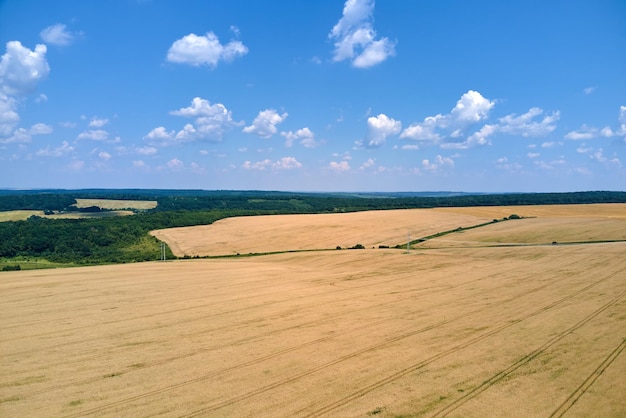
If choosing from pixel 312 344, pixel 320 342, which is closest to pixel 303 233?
pixel 320 342

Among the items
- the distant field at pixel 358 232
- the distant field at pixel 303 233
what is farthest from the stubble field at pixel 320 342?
the distant field at pixel 303 233

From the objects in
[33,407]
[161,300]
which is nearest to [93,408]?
[33,407]

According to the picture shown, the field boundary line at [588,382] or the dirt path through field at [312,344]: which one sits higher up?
the field boundary line at [588,382]

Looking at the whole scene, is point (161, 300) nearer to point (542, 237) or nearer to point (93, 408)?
point (93, 408)

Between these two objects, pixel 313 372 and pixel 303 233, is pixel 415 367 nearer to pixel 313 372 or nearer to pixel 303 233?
pixel 313 372

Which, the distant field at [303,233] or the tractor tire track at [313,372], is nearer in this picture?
the tractor tire track at [313,372]

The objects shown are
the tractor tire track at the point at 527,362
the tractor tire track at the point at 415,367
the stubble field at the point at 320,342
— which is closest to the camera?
the tractor tire track at the point at 527,362

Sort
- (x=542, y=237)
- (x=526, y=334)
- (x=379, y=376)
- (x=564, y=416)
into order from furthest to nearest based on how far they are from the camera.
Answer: (x=542, y=237), (x=526, y=334), (x=379, y=376), (x=564, y=416)

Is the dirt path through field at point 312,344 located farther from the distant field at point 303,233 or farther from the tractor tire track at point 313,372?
the distant field at point 303,233

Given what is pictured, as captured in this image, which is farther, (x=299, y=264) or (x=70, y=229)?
(x=70, y=229)
